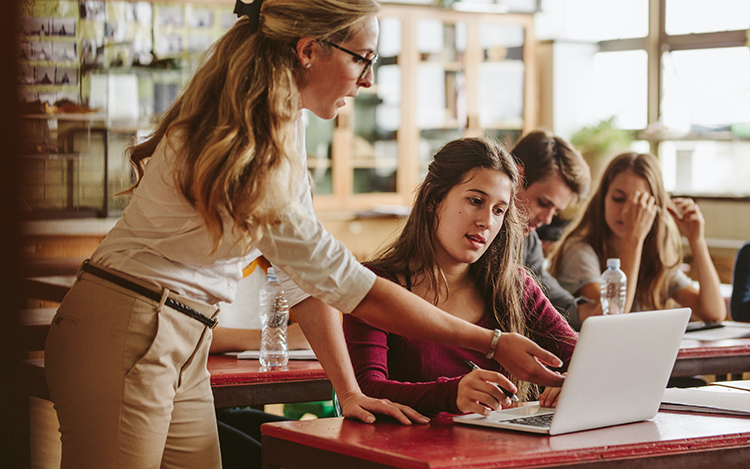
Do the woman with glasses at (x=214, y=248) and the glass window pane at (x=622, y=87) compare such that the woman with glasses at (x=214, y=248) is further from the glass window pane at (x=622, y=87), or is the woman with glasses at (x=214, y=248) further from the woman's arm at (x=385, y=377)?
the glass window pane at (x=622, y=87)

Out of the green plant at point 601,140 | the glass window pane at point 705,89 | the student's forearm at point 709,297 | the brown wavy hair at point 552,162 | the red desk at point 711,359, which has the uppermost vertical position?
the glass window pane at point 705,89

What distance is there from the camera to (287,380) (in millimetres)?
1975

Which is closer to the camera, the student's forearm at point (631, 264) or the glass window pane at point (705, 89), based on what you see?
the student's forearm at point (631, 264)

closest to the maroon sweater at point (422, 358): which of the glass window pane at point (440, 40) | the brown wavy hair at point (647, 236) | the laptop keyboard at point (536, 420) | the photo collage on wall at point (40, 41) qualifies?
the laptop keyboard at point (536, 420)

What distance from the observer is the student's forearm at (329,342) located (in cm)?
144

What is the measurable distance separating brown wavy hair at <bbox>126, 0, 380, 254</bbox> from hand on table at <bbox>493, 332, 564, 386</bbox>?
385mm

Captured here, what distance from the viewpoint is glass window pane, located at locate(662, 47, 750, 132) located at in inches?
223

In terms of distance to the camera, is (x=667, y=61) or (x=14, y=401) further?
(x=667, y=61)

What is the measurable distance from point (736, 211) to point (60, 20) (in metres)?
5.26

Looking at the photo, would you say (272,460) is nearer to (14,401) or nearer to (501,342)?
(501,342)

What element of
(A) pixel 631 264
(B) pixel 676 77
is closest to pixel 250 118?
(A) pixel 631 264

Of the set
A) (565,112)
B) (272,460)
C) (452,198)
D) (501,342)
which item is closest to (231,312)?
(452,198)

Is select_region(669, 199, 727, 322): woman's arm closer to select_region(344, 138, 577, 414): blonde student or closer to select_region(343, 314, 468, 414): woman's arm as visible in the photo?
select_region(344, 138, 577, 414): blonde student

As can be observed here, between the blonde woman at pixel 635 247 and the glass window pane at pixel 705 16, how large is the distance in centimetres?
314
